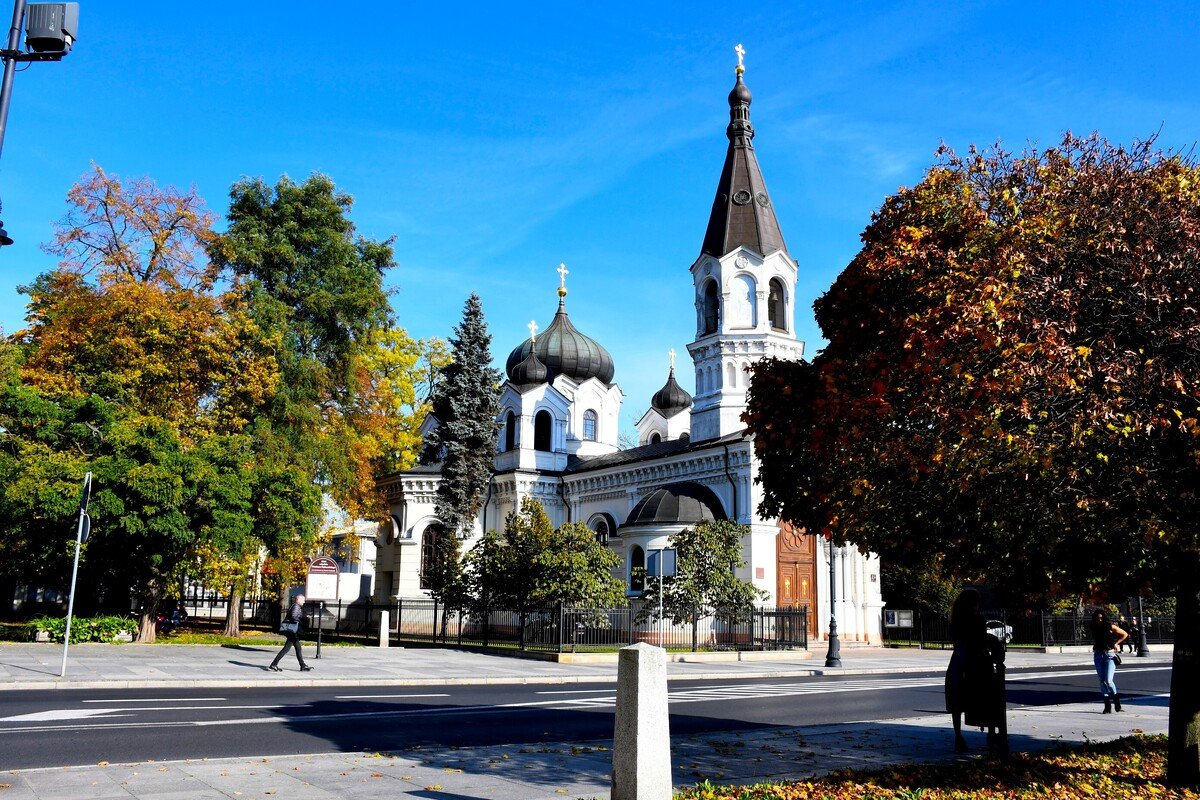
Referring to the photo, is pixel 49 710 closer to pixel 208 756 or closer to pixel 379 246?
pixel 208 756

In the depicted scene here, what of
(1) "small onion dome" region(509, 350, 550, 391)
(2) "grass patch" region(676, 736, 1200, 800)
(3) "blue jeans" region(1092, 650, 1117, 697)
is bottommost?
(2) "grass patch" region(676, 736, 1200, 800)

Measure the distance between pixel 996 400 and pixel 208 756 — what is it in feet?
26.0

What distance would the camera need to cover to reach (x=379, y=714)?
1383 centimetres

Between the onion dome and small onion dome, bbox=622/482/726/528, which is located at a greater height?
the onion dome

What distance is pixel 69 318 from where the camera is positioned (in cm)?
3045

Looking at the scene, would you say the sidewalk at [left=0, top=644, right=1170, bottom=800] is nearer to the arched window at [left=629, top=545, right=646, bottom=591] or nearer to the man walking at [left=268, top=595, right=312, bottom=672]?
the man walking at [left=268, top=595, right=312, bottom=672]

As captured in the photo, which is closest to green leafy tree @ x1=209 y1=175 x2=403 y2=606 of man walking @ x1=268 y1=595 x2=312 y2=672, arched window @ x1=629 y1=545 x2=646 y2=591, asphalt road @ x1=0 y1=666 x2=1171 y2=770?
man walking @ x1=268 y1=595 x2=312 y2=672

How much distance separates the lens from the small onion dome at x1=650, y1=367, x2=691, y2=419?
192 feet

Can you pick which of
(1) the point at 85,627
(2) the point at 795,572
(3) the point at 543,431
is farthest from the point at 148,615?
(3) the point at 543,431

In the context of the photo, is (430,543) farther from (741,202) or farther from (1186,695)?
(1186,695)

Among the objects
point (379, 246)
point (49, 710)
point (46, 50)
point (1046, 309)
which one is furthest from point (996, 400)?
point (379, 246)

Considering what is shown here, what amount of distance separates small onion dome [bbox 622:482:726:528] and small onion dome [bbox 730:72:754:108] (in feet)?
62.5

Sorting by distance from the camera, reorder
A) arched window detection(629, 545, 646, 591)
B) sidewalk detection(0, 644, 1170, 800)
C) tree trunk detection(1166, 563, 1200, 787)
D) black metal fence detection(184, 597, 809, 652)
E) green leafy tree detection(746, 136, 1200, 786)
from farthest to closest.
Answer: arched window detection(629, 545, 646, 591)
black metal fence detection(184, 597, 809, 652)
tree trunk detection(1166, 563, 1200, 787)
sidewalk detection(0, 644, 1170, 800)
green leafy tree detection(746, 136, 1200, 786)

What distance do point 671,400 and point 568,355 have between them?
7.87 meters
